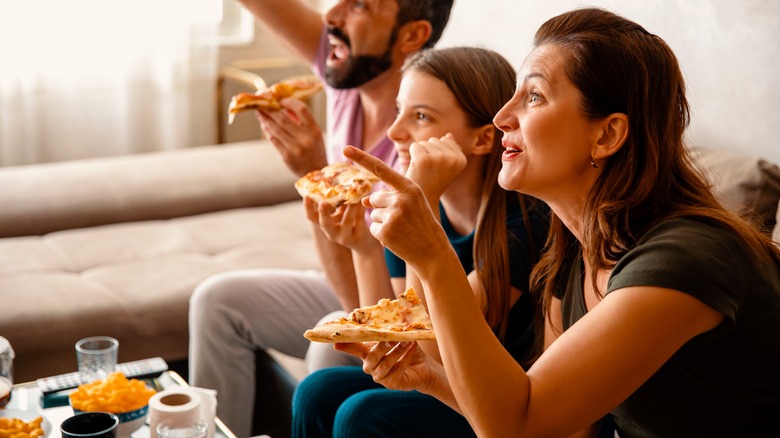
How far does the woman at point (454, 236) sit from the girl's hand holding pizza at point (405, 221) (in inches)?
16.7

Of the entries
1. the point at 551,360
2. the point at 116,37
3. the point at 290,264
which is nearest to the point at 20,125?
the point at 116,37

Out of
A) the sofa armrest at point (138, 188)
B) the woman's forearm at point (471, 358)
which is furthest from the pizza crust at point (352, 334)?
the sofa armrest at point (138, 188)

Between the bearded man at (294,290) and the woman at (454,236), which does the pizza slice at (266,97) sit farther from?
the woman at (454,236)

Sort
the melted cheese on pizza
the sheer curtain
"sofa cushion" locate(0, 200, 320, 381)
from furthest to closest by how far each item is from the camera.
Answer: the sheer curtain, "sofa cushion" locate(0, 200, 320, 381), the melted cheese on pizza

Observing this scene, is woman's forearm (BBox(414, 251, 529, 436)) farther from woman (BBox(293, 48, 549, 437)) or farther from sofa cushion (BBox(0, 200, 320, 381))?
sofa cushion (BBox(0, 200, 320, 381))

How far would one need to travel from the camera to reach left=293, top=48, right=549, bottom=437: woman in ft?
5.97

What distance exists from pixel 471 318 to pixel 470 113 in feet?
2.26

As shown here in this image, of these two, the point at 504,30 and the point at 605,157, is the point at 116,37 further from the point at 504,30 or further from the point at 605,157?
the point at 605,157

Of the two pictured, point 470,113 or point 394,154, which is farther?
point 394,154

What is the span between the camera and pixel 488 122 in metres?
1.96

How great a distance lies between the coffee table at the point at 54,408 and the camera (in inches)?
70.7

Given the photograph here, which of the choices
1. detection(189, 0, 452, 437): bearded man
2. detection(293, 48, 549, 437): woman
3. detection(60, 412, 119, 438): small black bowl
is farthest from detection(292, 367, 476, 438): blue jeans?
detection(189, 0, 452, 437): bearded man

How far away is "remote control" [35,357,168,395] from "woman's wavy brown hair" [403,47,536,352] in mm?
719

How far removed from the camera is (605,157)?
1.48 meters
